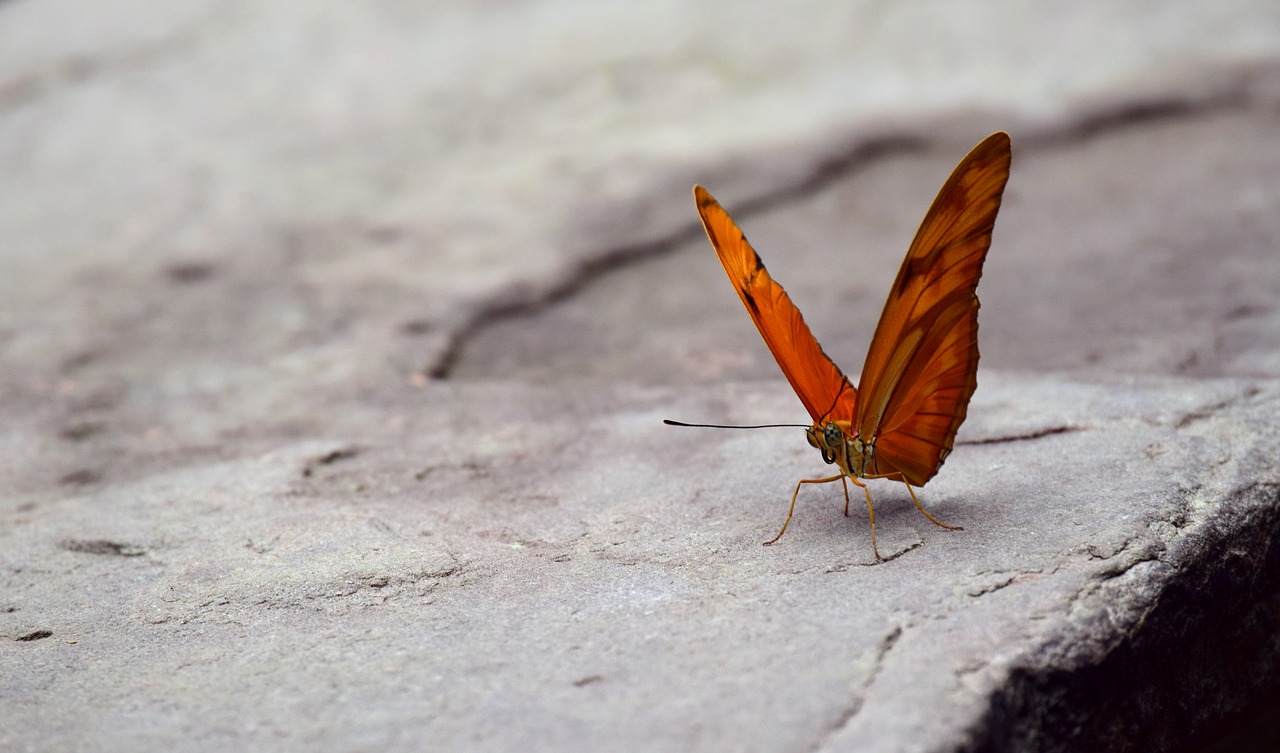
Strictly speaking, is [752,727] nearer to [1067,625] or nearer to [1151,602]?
[1067,625]

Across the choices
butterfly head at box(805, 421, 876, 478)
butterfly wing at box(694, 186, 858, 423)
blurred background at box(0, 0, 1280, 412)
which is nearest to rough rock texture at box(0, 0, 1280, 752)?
blurred background at box(0, 0, 1280, 412)

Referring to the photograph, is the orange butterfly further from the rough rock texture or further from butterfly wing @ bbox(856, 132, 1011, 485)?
the rough rock texture

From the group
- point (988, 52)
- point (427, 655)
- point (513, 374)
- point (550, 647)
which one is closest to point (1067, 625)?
point (550, 647)

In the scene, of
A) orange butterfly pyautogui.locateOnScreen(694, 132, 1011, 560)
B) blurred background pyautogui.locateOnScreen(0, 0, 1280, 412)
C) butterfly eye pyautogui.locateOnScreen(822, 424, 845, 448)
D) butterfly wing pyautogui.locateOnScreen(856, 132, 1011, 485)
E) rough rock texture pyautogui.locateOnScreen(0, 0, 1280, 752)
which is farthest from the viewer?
blurred background pyautogui.locateOnScreen(0, 0, 1280, 412)

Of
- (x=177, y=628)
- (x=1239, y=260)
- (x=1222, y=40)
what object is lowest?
(x=177, y=628)

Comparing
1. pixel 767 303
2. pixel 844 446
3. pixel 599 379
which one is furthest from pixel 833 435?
pixel 599 379

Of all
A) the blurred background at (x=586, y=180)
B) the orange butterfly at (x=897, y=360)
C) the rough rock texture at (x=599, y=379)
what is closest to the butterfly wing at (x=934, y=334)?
the orange butterfly at (x=897, y=360)
